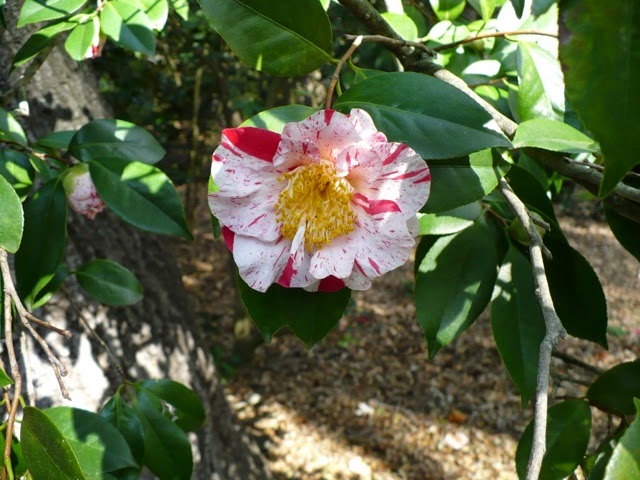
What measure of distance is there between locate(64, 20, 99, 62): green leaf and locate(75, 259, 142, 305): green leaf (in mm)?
389

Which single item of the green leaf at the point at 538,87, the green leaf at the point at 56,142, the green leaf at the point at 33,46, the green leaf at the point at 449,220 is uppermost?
the green leaf at the point at 33,46

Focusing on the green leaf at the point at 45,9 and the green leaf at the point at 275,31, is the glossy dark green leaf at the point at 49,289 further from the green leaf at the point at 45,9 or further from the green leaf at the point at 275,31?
the green leaf at the point at 275,31

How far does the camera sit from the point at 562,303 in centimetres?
68

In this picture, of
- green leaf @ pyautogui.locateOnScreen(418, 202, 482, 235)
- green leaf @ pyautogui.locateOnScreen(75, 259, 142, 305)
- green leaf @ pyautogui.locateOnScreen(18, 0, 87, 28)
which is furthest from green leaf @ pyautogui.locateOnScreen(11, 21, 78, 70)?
green leaf @ pyautogui.locateOnScreen(418, 202, 482, 235)

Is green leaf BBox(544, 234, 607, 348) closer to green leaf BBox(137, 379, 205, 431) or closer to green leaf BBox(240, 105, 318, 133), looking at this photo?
green leaf BBox(240, 105, 318, 133)

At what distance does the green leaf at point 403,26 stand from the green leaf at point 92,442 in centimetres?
70

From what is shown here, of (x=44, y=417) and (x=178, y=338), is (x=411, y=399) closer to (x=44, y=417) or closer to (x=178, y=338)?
(x=178, y=338)

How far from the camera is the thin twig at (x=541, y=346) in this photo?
0.34m

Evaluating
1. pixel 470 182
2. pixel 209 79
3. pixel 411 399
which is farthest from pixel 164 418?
pixel 209 79

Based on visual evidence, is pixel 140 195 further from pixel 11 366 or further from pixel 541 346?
pixel 541 346

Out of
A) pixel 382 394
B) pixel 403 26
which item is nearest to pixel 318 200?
pixel 403 26

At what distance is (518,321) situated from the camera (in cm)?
67

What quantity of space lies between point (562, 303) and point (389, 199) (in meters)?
0.31

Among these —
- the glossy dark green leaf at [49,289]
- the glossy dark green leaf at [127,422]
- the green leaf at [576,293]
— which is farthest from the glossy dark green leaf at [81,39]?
the green leaf at [576,293]
